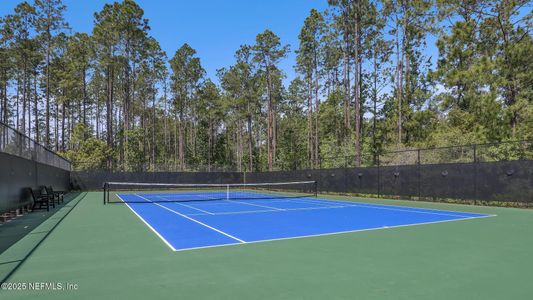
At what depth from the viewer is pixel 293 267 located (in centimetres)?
533

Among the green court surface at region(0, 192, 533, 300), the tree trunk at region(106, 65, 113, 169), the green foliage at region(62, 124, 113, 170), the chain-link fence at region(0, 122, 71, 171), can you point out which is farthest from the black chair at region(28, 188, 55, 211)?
the tree trunk at region(106, 65, 113, 169)

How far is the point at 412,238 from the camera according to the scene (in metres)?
7.73

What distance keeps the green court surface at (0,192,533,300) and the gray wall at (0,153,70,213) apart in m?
3.32

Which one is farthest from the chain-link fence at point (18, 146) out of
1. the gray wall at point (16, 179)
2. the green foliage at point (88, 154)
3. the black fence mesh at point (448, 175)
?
the green foliage at point (88, 154)

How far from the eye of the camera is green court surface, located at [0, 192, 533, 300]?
4.22m

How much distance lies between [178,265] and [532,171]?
13854mm

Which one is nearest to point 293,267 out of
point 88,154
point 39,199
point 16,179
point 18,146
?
point 16,179

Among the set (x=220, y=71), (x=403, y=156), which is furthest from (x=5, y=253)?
(x=220, y=71)

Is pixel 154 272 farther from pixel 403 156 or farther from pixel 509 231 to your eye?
pixel 403 156

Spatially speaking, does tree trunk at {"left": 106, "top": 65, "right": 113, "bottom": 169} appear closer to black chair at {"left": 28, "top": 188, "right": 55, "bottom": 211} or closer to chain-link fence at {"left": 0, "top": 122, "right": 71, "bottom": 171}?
→ chain-link fence at {"left": 0, "top": 122, "right": 71, "bottom": 171}

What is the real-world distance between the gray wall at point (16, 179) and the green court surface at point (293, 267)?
332 cm

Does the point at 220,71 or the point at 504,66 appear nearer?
the point at 504,66

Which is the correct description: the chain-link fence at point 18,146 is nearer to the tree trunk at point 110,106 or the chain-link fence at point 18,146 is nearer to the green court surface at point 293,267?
the green court surface at point 293,267

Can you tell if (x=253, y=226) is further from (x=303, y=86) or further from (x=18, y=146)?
(x=303, y=86)
